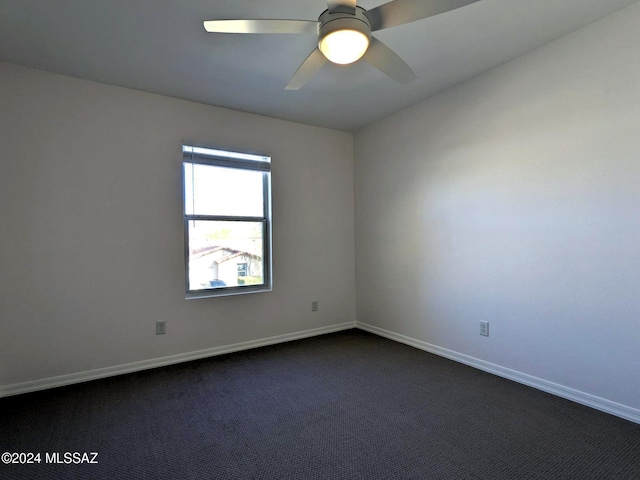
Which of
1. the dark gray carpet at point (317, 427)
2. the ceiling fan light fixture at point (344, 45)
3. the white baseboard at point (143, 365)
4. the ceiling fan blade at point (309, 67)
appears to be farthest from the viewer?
the white baseboard at point (143, 365)

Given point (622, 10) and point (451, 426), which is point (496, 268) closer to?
point (451, 426)

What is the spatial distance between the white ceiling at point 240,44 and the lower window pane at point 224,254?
125cm

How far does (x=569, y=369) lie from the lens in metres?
2.31

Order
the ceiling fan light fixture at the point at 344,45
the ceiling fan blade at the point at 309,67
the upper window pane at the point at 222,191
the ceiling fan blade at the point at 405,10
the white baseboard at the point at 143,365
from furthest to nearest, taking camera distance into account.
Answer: the upper window pane at the point at 222,191
the white baseboard at the point at 143,365
the ceiling fan blade at the point at 309,67
the ceiling fan light fixture at the point at 344,45
the ceiling fan blade at the point at 405,10

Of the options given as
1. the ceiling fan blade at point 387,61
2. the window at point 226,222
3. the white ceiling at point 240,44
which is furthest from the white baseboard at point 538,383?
the white ceiling at point 240,44

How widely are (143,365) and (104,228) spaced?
124 centimetres

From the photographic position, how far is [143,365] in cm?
295

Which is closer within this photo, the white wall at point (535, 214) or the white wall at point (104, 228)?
the white wall at point (535, 214)

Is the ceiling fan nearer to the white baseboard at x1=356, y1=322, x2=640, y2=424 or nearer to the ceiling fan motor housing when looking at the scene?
the ceiling fan motor housing

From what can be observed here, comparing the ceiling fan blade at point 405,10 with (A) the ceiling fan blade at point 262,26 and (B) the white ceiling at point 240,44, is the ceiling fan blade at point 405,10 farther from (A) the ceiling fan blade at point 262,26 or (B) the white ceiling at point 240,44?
(B) the white ceiling at point 240,44

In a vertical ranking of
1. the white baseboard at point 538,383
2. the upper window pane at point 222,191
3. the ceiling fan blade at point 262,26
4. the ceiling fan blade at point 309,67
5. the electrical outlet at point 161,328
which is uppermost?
the ceiling fan blade at point 262,26

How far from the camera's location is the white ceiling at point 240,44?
1972mm

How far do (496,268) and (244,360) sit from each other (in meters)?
2.39

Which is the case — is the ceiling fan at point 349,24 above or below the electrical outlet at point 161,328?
above
